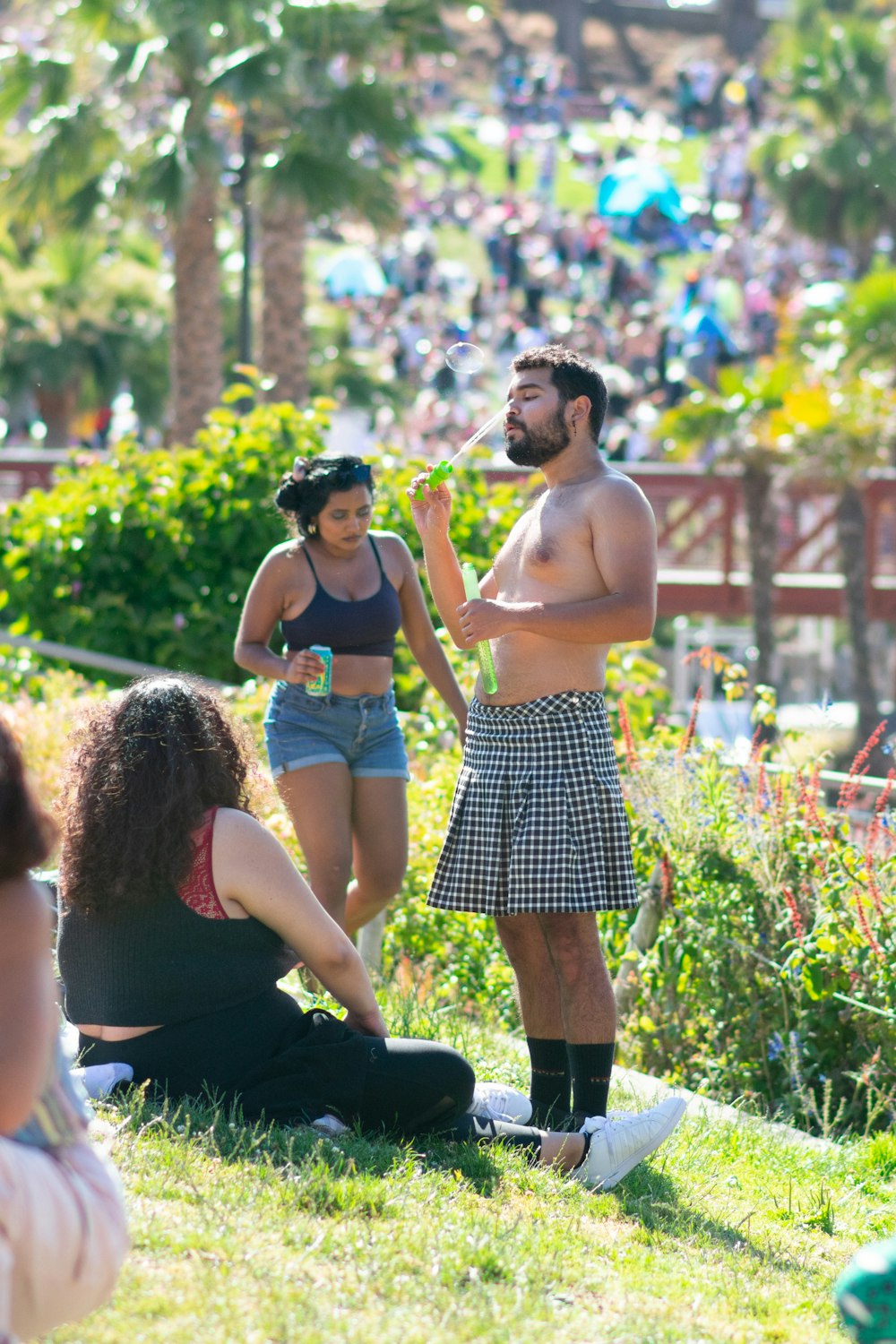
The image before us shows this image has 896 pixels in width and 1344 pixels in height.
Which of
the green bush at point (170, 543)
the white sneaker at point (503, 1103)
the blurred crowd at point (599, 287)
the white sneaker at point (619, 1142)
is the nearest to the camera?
the white sneaker at point (619, 1142)

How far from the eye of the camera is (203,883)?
3.20 metres

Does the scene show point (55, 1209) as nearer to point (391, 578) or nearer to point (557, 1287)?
point (557, 1287)

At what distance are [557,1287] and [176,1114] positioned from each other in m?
0.85

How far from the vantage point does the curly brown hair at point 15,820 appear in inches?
84.3

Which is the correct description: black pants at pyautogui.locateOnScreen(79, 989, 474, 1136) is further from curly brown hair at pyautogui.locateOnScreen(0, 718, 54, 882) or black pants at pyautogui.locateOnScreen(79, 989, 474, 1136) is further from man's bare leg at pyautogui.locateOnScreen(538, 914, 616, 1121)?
curly brown hair at pyautogui.locateOnScreen(0, 718, 54, 882)

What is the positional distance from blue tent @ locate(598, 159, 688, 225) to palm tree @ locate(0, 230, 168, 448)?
7619mm

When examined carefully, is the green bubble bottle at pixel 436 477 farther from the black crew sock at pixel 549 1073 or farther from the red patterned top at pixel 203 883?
the black crew sock at pixel 549 1073

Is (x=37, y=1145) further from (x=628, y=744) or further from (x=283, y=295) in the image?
(x=283, y=295)

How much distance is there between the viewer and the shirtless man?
367 centimetres

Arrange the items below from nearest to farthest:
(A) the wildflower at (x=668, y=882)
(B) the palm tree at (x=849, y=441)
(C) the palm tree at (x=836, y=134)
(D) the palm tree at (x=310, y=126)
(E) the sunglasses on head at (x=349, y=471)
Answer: (E) the sunglasses on head at (x=349, y=471), (A) the wildflower at (x=668, y=882), (D) the palm tree at (x=310, y=126), (B) the palm tree at (x=849, y=441), (C) the palm tree at (x=836, y=134)

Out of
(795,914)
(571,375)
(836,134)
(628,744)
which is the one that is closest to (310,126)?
(628,744)

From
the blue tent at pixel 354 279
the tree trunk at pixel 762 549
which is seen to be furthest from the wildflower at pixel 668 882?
the blue tent at pixel 354 279

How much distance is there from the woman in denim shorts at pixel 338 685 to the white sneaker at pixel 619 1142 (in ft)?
4.03

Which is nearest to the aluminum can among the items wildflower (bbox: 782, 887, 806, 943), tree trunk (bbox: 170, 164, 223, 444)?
wildflower (bbox: 782, 887, 806, 943)
